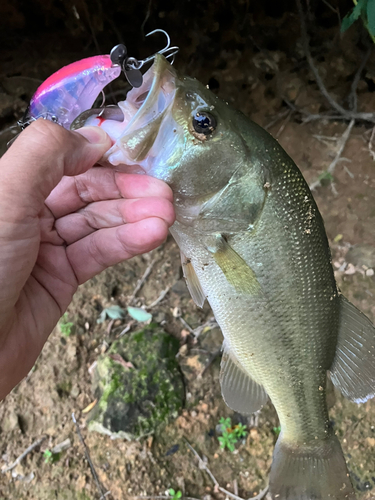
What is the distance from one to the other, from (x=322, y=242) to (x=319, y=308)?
298mm

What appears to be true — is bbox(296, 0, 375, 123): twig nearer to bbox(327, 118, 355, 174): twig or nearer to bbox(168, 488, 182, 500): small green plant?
bbox(327, 118, 355, 174): twig

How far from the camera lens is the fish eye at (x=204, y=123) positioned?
1.19m

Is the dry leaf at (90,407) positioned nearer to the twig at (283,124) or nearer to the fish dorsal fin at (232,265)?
the fish dorsal fin at (232,265)

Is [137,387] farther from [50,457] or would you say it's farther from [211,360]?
[50,457]

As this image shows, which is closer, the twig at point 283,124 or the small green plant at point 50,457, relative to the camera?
the small green plant at point 50,457

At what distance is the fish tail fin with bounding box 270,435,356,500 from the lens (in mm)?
1742

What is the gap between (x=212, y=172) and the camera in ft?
Answer: 4.17

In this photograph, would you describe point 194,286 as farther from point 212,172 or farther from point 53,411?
point 53,411

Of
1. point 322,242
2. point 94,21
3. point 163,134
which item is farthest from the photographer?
point 94,21

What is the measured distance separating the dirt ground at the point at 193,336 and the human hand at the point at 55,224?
4.39 feet

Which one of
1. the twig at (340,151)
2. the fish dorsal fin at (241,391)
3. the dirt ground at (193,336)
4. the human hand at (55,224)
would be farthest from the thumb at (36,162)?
the twig at (340,151)

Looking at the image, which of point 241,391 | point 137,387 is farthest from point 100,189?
point 137,387

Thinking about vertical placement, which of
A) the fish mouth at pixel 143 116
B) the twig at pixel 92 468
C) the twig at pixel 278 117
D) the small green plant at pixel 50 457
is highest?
the fish mouth at pixel 143 116

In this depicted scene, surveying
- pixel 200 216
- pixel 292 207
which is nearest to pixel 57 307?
pixel 200 216
